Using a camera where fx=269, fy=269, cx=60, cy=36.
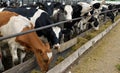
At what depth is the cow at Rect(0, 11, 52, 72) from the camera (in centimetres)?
531

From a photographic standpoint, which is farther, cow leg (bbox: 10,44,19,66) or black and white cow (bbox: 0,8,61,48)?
black and white cow (bbox: 0,8,61,48)

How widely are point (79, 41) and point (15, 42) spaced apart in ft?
11.7

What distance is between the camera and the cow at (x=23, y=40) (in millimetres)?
5309

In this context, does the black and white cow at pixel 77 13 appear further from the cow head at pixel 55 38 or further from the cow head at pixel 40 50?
the cow head at pixel 40 50

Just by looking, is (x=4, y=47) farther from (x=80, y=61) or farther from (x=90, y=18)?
(x=90, y=18)

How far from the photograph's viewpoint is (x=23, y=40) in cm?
557

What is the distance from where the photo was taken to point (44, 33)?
22.6ft

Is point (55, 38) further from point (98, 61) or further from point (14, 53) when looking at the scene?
point (98, 61)

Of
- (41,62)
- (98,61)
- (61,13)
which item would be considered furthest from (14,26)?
(61,13)

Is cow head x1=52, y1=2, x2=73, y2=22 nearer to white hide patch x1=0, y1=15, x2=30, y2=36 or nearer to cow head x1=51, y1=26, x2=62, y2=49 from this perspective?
cow head x1=51, y1=26, x2=62, y2=49

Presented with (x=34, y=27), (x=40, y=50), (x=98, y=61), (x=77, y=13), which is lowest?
(x=98, y=61)

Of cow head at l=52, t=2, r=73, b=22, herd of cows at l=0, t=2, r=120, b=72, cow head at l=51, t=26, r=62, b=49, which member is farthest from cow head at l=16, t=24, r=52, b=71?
cow head at l=52, t=2, r=73, b=22

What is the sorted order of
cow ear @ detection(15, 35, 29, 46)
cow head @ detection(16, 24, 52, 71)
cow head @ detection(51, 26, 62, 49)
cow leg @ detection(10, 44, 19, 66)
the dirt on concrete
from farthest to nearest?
1. cow head @ detection(51, 26, 62, 49)
2. the dirt on concrete
3. cow leg @ detection(10, 44, 19, 66)
4. cow ear @ detection(15, 35, 29, 46)
5. cow head @ detection(16, 24, 52, 71)

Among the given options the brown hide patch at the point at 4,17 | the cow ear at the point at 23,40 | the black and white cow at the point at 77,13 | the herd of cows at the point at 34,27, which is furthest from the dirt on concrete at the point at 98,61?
the brown hide patch at the point at 4,17
